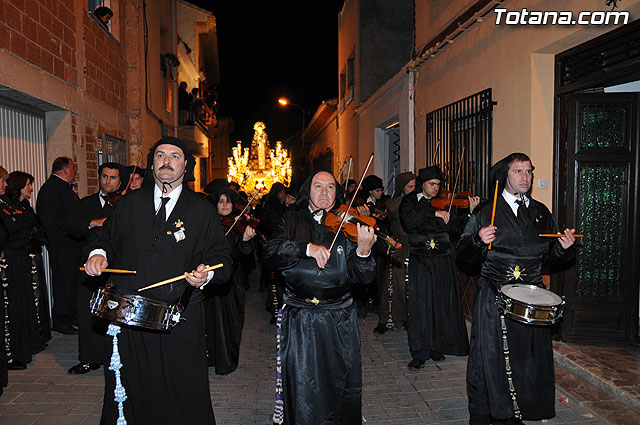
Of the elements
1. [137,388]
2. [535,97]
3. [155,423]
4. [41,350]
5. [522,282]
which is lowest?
[41,350]

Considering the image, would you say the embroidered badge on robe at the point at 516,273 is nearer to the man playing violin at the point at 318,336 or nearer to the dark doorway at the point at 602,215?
the man playing violin at the point at 318,336

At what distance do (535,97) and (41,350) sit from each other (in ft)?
23.3


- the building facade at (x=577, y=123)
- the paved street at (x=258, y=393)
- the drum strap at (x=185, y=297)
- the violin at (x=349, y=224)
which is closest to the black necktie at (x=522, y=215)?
the violin at (x=349, y=224)

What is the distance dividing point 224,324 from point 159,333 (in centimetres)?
244

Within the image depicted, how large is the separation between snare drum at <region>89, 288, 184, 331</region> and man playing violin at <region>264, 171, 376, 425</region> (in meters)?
0.94

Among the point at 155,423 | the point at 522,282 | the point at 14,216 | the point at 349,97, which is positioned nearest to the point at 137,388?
the point at 155,423

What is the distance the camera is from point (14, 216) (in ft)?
19.7

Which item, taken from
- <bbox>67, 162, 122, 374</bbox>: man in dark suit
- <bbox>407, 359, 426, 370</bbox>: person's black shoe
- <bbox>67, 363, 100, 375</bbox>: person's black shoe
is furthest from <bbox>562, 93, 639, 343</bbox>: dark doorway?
<bbox>67, 363, 100, 375</bbox>: person's black shoe

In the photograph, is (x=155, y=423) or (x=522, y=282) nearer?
(x=155, y=423)

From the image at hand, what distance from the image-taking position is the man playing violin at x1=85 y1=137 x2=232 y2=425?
3521mm

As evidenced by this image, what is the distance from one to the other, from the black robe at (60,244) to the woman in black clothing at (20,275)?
54cm

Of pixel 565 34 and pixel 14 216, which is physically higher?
pixel 565 34

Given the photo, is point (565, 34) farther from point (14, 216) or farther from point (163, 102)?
point (163, 102)

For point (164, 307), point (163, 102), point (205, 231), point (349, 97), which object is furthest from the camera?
point (349, 97)
